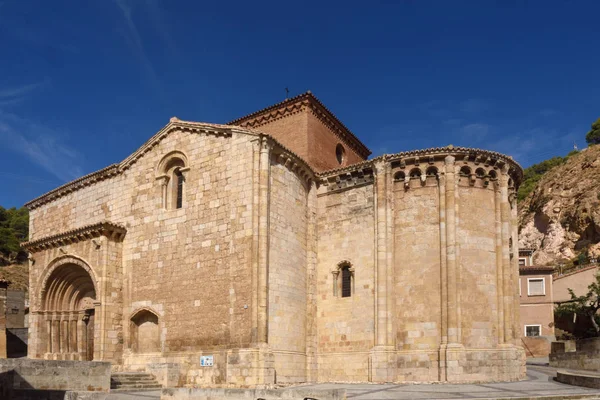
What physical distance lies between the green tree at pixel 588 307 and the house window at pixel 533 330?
1608 millimetres

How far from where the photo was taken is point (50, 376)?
16.0 meters

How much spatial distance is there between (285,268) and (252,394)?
350 inches

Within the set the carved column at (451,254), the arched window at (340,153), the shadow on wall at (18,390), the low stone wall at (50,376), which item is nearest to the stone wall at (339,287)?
the carved column at (451,254)

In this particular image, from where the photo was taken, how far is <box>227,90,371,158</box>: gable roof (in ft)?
87.2

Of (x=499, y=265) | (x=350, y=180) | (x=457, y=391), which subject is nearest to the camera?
(x=457, y=391)

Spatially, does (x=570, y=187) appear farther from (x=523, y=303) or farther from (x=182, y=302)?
(x=182, y=302)

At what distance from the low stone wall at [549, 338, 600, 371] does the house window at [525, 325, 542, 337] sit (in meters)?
12.1

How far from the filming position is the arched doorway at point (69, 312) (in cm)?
2434

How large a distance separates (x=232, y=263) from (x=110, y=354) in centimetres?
617

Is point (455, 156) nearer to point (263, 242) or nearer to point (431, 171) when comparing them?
point (431, 171)

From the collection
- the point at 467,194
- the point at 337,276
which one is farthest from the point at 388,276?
the point at 467,194

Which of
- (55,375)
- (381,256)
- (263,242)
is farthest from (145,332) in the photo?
(381,256)

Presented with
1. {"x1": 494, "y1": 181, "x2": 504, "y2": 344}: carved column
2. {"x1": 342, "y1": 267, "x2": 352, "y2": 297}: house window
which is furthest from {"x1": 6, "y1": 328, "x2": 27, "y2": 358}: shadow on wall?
{"x1": 494, "y1": 181, "x2": 504, "y2": 344}: carved column

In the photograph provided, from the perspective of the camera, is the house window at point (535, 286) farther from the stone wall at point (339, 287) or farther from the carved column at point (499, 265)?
the stone wall at point (339, 287)
